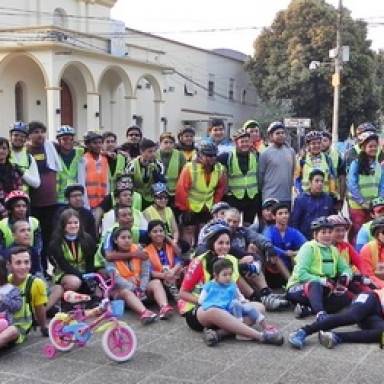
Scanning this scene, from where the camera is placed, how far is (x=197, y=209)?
8242 millimetres

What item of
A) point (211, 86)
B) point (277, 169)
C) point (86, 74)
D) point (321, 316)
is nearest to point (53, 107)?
point (86, 74)

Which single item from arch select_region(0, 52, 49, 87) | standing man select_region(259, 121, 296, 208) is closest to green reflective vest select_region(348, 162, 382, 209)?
standing man select_region(259, 121, 296, 208)

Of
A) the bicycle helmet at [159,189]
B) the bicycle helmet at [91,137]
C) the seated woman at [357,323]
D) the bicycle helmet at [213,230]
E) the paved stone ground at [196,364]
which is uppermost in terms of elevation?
the bicycle helmet at [91,137]

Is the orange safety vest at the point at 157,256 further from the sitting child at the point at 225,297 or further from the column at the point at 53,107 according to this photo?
the column at the point at 53,107

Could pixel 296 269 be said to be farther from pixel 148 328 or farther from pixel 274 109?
pixel 274 109

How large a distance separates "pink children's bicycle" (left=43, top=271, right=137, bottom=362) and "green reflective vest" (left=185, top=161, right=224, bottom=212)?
284cm

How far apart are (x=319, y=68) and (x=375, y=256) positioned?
33733 millimetres

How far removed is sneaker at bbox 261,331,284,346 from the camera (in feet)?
18.0

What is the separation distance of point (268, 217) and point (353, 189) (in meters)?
1.23

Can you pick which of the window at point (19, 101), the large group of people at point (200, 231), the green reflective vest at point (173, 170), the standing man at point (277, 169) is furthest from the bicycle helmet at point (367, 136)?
the window at point (19, 101)

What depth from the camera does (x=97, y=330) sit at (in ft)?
17.6

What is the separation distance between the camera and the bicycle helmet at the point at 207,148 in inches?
311

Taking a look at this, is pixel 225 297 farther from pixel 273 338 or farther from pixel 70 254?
pixel 70 254

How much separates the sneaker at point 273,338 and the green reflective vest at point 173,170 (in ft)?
11.3
